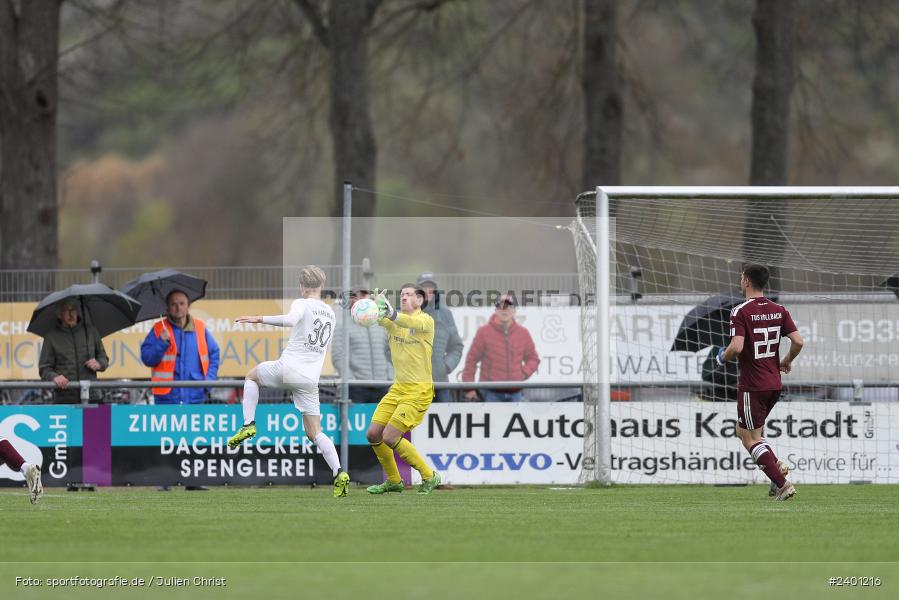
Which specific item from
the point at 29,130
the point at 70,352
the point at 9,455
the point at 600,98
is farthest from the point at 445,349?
the point at 600,98

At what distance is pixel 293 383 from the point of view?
1337 cm

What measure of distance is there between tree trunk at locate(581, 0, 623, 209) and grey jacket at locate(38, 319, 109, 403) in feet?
34.6

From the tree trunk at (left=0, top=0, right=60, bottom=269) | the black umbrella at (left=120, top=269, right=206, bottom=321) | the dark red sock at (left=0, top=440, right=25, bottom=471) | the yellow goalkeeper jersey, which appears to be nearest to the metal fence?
the black umbrella at (left=120, top=269, right=206, bottom=321)

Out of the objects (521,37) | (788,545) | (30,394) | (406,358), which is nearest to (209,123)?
(521,37)

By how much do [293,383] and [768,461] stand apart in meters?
4.28

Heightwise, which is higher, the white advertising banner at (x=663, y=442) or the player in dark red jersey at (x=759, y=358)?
the player in dark red jersey at (x=759, y=358)

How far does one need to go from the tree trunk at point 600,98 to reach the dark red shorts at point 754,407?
1171 cm

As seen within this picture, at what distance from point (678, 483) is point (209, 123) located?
120 ft

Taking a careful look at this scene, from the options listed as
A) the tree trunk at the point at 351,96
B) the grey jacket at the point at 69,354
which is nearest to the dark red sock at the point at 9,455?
the grey jacket at the point at 69,354

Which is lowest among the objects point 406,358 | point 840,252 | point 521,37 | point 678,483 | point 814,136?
point 678,483

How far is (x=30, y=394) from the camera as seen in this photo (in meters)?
17.4

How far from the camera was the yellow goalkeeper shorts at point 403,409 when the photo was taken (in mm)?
13820

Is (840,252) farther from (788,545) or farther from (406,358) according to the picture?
(788,545)

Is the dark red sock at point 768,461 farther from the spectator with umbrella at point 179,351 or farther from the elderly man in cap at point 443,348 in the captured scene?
the spectator with umbrella at point 179,351
